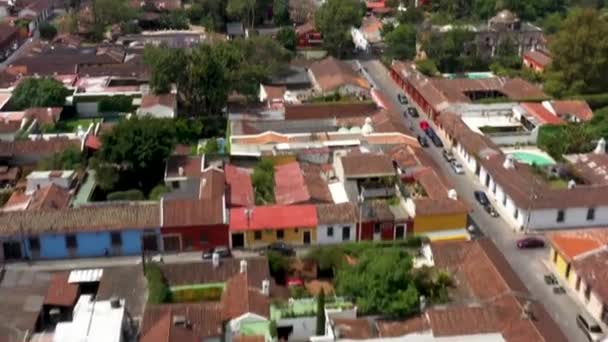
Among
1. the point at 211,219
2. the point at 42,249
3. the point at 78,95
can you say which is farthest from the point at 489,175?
the point at 78,95

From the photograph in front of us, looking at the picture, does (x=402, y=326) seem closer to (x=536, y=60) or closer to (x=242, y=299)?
(x=242, y=299)

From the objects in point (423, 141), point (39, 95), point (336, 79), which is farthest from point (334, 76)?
point (39, 95)

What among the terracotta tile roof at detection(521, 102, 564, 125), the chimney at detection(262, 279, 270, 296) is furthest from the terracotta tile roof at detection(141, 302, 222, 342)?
the terracotta tile roof at detection(521, 102, 564, 125)

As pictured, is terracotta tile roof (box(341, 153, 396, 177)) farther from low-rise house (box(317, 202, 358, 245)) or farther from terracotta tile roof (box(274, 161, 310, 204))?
low-rise house (box(317, 202, 358, 245))

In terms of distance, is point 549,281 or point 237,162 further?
point 237,162

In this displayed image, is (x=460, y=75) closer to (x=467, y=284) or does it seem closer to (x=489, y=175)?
(x=489, y=175)

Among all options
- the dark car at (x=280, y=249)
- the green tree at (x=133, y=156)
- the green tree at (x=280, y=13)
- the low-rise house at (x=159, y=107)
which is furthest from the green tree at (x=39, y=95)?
the green tree at (x=280, y=13)

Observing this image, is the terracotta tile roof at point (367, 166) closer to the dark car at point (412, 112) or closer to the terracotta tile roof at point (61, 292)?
the dark car at point (412, 112)
